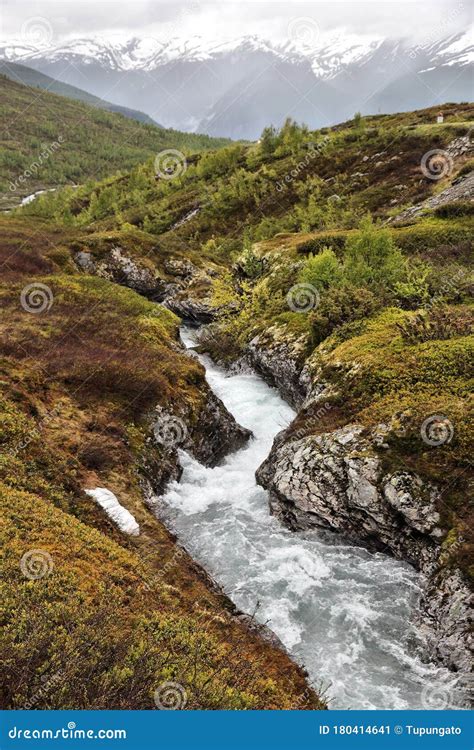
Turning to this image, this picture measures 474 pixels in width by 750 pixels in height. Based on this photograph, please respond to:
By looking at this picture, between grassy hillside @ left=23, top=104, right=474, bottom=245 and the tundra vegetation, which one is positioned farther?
grassy hillside @ left=23, top=104, right=474, bottom=245

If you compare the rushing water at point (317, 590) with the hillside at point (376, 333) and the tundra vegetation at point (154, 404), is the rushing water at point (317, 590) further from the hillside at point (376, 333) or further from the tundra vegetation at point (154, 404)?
the tundra vegetation at point (154, 404)

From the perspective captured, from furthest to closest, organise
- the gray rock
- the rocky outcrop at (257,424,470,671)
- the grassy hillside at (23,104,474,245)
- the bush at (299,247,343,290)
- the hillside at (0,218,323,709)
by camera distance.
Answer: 1. the grassy hillside at (23,104,474,245)
2. the gray rock
3. the bush at (299,247,343,290)
4. the rocky outcrop at (257,424,470,671)
5. the hillside at (0,218,323,709)

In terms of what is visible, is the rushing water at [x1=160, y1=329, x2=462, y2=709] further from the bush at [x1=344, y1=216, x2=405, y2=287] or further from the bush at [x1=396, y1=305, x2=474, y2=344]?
the bush at [x1=344, y1=216, x2=405, y2=287]

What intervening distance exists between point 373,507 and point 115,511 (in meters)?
8.47

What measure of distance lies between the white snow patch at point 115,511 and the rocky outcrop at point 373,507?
5.80 metres

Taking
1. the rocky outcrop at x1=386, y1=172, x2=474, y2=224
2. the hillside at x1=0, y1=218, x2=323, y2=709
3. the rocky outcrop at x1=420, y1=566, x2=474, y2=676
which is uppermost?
the rocky outcrop at x1=386, y1=172, x2=474, y2=224

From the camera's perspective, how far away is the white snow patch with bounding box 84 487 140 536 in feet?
48.1

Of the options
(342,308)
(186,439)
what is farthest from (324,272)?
(186,439)

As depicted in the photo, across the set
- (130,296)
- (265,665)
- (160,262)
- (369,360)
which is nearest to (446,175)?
(160,262)

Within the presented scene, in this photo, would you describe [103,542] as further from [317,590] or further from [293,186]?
[293,186]

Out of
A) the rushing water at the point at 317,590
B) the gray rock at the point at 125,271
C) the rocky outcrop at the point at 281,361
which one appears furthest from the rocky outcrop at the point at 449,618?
the gray rock at the point at 125,271

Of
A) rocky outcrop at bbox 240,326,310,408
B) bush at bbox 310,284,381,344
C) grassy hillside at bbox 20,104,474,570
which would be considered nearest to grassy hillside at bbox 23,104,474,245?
grassy hillside at bbox 20,104,474,570

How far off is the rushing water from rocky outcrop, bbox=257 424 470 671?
57cm

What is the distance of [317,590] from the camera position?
1439 cm
